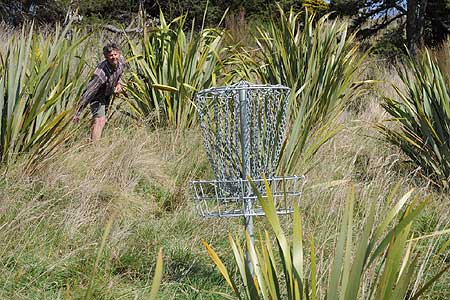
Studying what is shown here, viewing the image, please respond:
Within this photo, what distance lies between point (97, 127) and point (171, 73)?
32.8 inches

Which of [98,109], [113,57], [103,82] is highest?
[113,57]

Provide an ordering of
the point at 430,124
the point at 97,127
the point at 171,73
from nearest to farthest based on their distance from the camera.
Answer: the point at 430,124 < the point at 97,127 < the point at 171,73

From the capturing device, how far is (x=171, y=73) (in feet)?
17.9

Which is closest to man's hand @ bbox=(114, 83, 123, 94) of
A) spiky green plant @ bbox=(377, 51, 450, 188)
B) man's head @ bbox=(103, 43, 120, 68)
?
man's head @ bbox=(103, 43, 120, 68)

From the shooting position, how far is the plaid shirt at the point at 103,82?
516 cm

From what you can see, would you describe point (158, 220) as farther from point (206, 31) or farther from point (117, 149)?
point (206, 31)

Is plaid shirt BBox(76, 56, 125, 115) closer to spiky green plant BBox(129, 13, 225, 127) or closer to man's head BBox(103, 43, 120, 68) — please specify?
man's head BBox(103, 43, 120, 68)

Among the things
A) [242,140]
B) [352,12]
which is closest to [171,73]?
[242,140]

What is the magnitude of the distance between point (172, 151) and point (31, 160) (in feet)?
4.05

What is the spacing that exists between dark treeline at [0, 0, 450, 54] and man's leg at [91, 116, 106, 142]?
502 centimetres

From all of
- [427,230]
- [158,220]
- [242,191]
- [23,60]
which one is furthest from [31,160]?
[427,230]

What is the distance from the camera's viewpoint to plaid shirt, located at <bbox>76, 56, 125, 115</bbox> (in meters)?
5.16

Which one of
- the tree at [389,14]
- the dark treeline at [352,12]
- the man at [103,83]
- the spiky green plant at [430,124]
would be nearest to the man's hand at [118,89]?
the man at [103,83]

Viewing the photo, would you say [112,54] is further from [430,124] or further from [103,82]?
[430,124]
